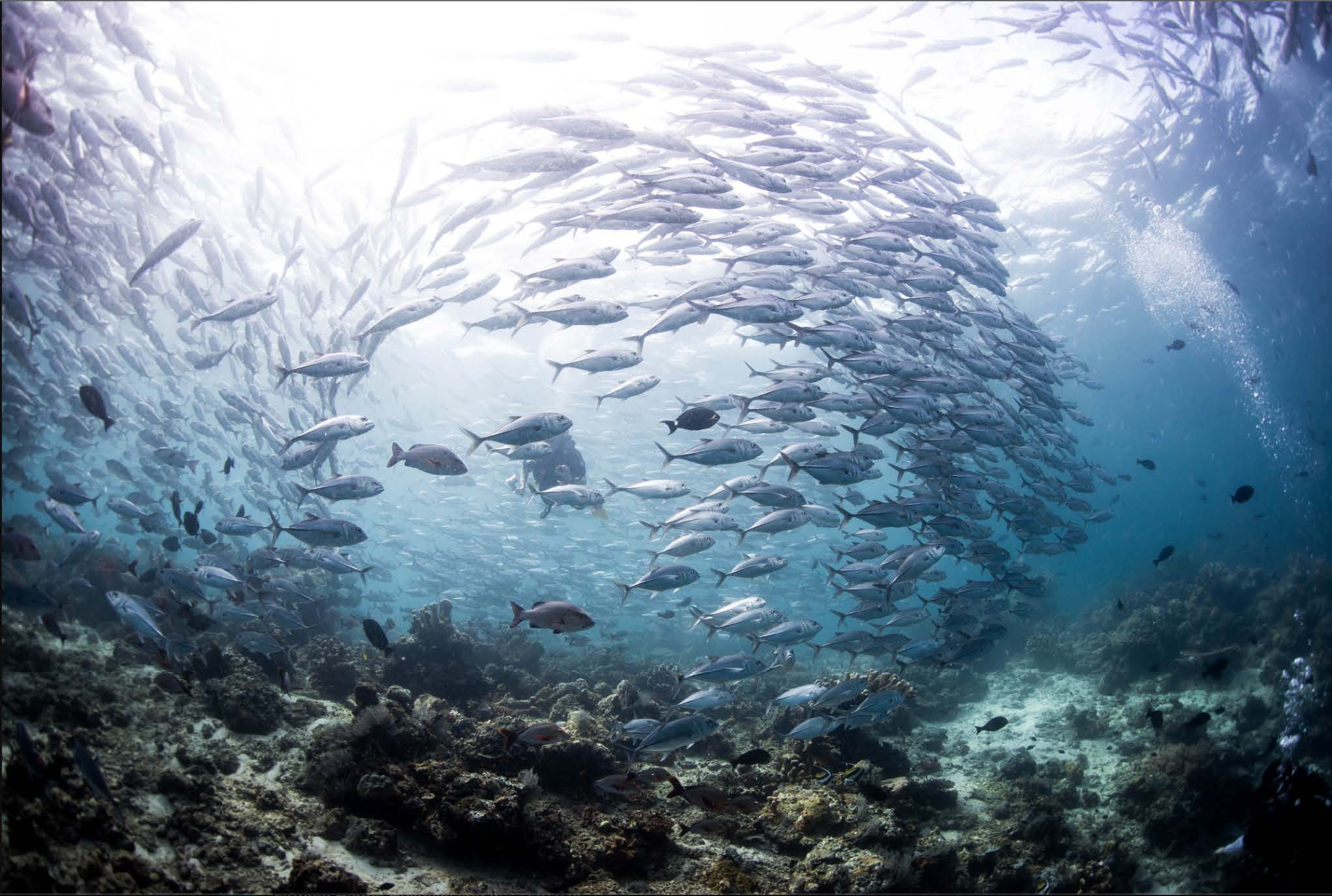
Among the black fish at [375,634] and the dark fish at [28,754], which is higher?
the black fish at [375,634]

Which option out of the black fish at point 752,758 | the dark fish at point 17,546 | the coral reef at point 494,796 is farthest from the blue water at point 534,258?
the black fish at point 752,758

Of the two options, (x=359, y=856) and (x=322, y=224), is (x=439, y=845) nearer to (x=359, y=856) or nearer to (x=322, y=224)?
(x=359, y=856)

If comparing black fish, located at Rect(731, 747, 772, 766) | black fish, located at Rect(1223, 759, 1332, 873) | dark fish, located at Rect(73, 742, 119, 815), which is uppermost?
dark fish, located at Rect(73, 742, 119, 815)

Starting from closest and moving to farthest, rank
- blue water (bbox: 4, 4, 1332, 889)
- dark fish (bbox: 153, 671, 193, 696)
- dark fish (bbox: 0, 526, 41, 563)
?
dark fish (bbox: 0, 526, 41, 563) < dark fish (bbox: 153, 671, 193, 696) < blue water (bbox: 4, 4, 1332, 889)

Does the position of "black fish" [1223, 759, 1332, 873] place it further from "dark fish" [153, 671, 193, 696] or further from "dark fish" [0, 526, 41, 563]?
"dark fish" [153, 671, 193, 696]

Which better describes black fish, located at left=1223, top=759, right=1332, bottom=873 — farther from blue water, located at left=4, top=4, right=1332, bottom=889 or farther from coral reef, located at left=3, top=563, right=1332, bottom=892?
blue water, located at left=4, top=4, right=1332, bottom=889

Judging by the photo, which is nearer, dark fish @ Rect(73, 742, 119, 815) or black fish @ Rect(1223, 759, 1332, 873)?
dark fish @ Rect(73, 742, 119, 815)

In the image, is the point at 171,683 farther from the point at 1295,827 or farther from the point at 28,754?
the point at 1295,827

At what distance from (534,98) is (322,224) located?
10.5 meters

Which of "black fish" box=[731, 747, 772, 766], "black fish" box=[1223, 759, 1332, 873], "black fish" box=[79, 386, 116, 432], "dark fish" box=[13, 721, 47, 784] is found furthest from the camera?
"black fish" box=[79, 386, 116, 432]

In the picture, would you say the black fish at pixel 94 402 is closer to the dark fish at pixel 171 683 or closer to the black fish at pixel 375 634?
the dark fish at pixel 171 683

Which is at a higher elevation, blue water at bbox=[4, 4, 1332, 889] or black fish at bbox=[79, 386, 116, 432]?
blue water at bbox=[4, 4, 1332, 889]

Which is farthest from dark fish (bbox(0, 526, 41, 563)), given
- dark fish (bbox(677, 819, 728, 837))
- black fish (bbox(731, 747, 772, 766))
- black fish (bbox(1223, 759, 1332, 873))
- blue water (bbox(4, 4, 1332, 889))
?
black fish (bbox(1223, 759, 1332, 873))

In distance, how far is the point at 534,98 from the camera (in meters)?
14.1
